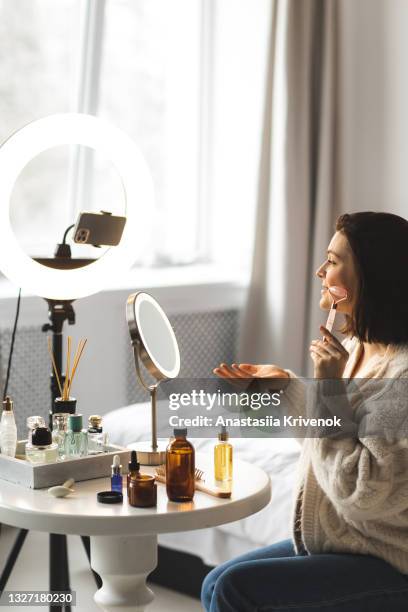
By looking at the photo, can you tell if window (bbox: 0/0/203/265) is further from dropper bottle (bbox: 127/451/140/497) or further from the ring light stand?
dropper bottle (bbox: 127/451/140/497)

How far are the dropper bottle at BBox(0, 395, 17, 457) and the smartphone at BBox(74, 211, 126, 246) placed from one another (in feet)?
1.27

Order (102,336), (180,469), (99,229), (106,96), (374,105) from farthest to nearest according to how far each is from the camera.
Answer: (374,105), (106,96), (102,336), (99,229), (180,469)

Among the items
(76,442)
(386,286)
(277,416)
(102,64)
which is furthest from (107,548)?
(102,64)

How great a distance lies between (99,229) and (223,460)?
576 mm

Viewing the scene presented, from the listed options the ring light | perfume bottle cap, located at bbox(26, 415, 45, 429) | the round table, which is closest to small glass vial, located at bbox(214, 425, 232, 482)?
the round table

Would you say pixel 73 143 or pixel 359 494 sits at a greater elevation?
pixel 73 143

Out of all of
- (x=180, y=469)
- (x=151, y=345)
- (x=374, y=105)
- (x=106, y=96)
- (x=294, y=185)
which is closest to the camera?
(x=180, y=469)

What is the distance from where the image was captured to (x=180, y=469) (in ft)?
4.90

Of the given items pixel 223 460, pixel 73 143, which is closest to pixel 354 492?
pixel 223 460

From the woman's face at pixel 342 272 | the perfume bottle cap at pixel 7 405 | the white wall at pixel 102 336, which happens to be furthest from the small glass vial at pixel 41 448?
the white wall at pixel 102 336

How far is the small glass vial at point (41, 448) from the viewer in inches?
61.9

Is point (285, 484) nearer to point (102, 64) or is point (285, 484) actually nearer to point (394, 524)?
point (394, 524)

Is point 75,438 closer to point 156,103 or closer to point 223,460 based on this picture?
point 223,460

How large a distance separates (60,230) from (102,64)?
633mm
